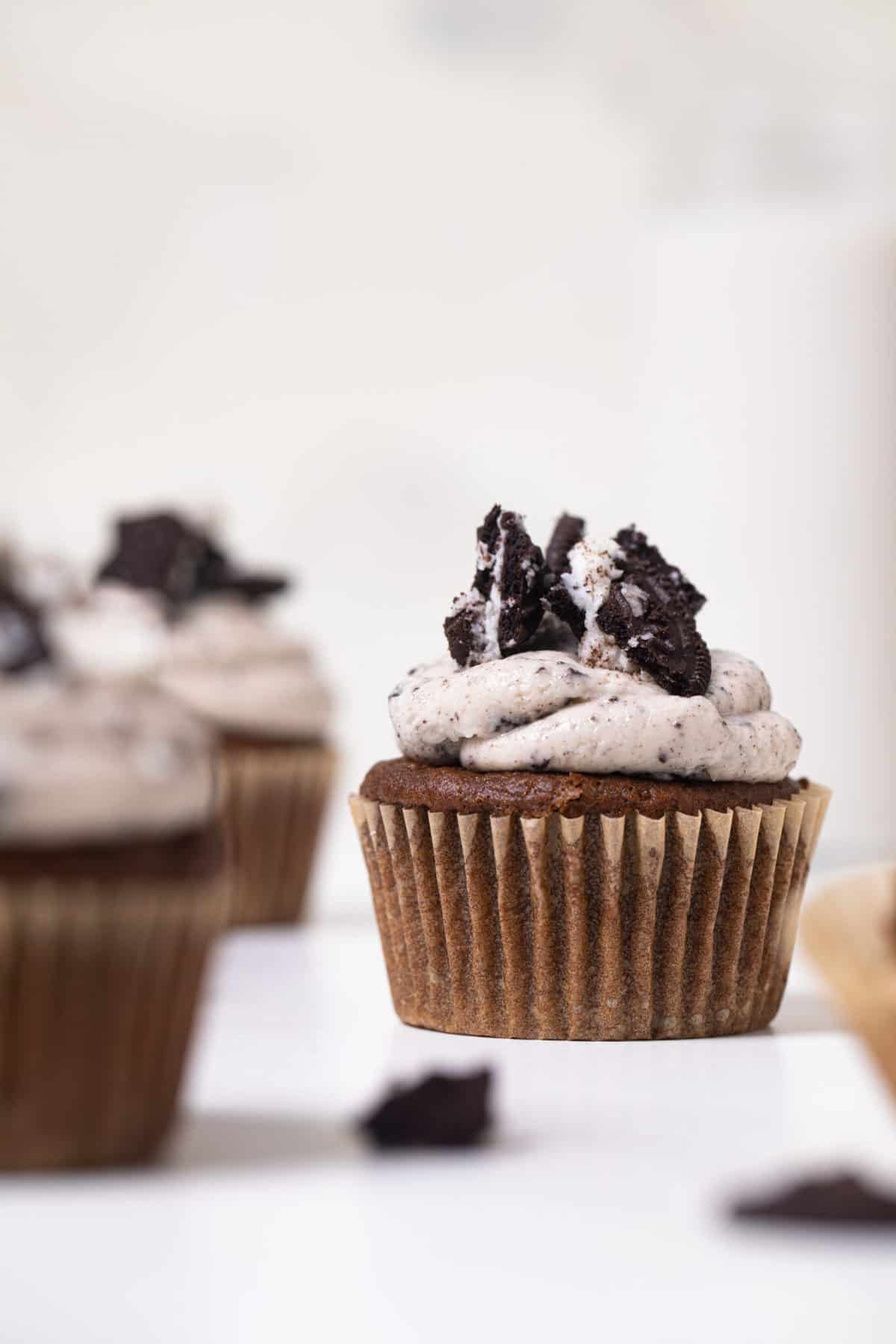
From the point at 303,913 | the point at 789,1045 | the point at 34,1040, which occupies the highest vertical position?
the point at 34,1040

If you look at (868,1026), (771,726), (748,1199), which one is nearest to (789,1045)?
(771,726)

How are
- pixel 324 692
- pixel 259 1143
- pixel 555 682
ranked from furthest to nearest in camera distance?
pixel 324 692
pixel 555 682
pixel 259 1143

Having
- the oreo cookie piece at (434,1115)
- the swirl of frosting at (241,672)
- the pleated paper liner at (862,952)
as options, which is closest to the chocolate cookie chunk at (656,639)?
the pleated paper liner at (862,952)

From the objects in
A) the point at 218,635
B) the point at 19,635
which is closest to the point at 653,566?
the point at 19,635

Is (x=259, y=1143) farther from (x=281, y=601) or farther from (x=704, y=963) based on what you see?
(x=281, y=601)

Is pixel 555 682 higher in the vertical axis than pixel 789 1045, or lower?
higher

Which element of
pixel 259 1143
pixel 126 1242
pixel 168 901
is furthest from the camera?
pixel 259 1143

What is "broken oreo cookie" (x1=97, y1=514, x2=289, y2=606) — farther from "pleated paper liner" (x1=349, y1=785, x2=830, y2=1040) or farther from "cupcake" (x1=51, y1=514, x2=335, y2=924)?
"pleated paper liner" (x1=349, y1=785, x2=830, y2=1040)
